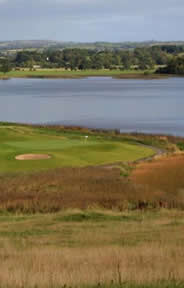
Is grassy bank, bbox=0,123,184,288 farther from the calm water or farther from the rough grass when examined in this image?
the calm water

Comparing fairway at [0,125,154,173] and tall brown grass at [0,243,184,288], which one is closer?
tall brown grass at [0,243,184,288]

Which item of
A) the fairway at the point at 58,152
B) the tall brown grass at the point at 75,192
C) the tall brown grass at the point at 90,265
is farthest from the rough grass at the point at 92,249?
the fairway at the point at 58,152

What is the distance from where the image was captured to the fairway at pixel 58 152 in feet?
106

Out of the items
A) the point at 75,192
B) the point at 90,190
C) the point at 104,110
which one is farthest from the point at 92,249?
the point at 104,110

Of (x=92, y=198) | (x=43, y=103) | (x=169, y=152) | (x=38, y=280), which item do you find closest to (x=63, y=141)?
(x=169, y=152)

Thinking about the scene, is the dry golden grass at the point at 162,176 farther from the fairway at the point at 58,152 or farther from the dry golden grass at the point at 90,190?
the fairway at the point at 58,152

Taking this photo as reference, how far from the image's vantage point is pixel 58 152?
119 feet

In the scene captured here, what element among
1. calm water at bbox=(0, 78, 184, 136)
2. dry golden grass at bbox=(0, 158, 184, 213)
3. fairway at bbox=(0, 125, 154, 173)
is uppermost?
dry golden grass at bbox=(0, 158, 184, 213)

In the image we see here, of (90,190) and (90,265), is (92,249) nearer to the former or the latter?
(90,265)

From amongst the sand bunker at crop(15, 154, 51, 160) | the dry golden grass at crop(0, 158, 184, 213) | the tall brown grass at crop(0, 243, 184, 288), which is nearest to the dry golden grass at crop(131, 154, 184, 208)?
the dry golden grass at crop(0, 158, 184, 213)

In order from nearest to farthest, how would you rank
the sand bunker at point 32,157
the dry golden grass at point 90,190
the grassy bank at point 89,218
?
1. the grassy bank at point 89,218
2. the dry golden grass at point 90,190
3. the sand bunker at point 32,157

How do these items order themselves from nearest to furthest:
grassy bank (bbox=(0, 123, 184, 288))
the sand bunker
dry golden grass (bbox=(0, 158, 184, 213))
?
grassy bank (bbox=(0, 123, 184, 288)), dry golden grass (bbox=(0, 158, 184, 213)), the sand bunker

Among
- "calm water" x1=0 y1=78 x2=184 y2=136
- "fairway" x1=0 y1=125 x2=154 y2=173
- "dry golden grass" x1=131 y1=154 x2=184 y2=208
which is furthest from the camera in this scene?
"calm water" x1=0 y1=78 x2=184 y2=136

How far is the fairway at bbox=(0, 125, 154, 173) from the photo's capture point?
32.2 meters
